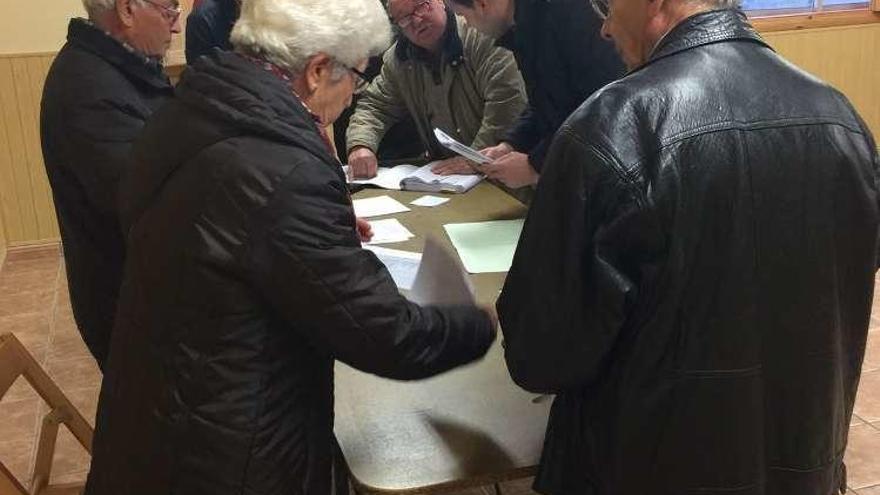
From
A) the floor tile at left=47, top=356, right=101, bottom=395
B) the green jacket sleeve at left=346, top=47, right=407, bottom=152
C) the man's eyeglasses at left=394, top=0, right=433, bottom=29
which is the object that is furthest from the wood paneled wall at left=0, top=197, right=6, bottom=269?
the man's eyeglasses at left=394, top=0, right=433, bottom=29

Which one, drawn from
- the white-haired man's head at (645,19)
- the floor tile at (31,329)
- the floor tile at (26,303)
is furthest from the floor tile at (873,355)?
the floor tile at (26,303)

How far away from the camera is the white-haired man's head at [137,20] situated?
2.03m

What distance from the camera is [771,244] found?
3.57 ft

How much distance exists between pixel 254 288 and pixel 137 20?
1.14 metres

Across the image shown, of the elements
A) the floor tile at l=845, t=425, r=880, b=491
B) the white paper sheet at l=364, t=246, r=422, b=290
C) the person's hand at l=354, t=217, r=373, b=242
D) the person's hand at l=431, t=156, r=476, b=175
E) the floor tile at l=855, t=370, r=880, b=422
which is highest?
the white paper sheet at l=364, t=246, r=422, b=290

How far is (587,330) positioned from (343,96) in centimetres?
54

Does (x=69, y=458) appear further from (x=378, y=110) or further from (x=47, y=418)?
(x=378, y=110)

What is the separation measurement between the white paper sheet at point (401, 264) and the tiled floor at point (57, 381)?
2.89 ft

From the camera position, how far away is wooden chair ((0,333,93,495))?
67.2 inches

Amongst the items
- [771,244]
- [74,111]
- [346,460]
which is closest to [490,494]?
[346,460]

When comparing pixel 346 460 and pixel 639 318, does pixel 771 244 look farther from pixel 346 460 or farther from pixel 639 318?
pixel 346 460

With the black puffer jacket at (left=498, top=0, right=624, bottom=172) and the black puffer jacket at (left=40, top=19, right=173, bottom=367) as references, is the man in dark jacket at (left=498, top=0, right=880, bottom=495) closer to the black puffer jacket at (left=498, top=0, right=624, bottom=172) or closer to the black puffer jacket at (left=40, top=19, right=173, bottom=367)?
the black puffer jacket at (left=498, top=0, right=624, bottom=172)

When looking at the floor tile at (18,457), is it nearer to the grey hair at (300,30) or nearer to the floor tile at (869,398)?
the grey hair at (300,30)

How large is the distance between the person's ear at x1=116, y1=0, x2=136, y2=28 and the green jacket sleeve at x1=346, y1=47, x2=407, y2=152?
3.57 ft
